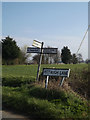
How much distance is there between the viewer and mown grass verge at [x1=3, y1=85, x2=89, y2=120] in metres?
5.02

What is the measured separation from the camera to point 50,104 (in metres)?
5.60

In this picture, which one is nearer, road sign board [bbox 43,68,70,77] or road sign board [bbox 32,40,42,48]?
road sign board [bbox 43,68,70,77]

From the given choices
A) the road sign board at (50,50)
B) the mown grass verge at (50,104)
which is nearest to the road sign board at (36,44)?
the road sign board at (50,50)

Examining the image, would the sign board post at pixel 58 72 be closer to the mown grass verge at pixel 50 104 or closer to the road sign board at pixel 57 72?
the road sign board at pixel 57 72

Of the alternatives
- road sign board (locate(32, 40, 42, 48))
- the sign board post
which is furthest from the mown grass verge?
road sign board (locate(32, 40, 42, 48))

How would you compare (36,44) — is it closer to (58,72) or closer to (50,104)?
(58,72)

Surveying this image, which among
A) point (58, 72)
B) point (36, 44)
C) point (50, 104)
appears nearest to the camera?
point (50, 104)

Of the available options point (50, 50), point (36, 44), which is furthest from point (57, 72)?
point (36, 44)

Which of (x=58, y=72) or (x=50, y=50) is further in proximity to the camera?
(x=50, y=50)

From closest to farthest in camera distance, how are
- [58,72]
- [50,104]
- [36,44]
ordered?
[50,104] → [58,72] → [36,44]

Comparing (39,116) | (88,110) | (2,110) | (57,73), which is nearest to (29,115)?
(39,116)

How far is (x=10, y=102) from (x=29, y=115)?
4.36ft

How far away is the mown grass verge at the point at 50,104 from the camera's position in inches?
197

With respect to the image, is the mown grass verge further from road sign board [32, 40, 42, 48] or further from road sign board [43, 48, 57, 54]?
road sign board [32, 40, 42, 48]
